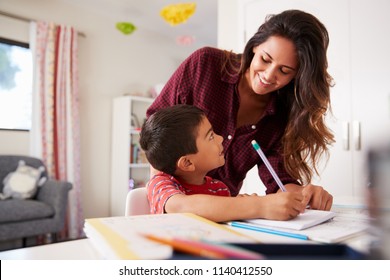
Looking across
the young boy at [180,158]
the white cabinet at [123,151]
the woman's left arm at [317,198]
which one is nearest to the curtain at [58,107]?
the white cabinet at [123,151]

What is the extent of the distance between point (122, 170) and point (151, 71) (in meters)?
1.29

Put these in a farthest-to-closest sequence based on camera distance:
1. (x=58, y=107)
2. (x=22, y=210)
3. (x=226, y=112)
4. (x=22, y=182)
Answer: (x=58, y=107) → (x=22, y=182) → (x=22, y=210) → (x=226, y=112)

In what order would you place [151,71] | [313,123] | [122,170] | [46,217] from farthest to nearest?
[151,71]
[122,170]
[46,217]
[313,123]

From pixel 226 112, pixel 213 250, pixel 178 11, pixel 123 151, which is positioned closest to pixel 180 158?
pixel 226 112

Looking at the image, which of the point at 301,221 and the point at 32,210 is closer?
the point at 301,221

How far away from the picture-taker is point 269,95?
3.43 feet

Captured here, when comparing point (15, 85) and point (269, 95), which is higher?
point (15, 85)

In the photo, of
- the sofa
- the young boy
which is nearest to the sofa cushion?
the sofa

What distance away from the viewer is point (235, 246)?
29 centimetres

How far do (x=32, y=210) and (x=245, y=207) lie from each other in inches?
86.4

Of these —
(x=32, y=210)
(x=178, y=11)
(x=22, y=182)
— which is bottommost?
(x=32, y=210)

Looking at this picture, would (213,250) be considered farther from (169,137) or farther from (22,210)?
(22,210)
